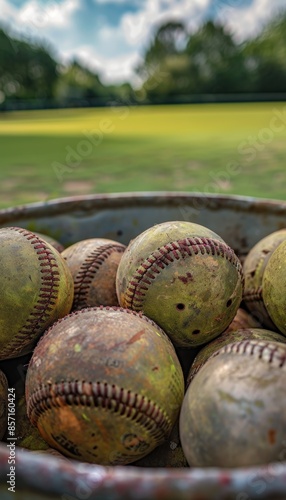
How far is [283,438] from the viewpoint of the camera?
1309 mm

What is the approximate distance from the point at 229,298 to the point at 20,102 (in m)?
50.9

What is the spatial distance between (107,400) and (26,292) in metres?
0.63

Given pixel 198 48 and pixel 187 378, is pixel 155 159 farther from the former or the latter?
pixel 198 48

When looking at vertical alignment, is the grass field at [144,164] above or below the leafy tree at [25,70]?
below

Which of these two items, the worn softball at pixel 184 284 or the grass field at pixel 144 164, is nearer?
the worn softball at pixel 184 284

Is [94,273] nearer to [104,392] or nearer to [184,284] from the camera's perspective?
[184,284]

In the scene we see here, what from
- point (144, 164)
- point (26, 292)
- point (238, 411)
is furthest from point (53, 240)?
point (144, 164)

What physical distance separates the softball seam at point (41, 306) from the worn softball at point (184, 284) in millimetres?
288

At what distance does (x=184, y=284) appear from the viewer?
196 cm

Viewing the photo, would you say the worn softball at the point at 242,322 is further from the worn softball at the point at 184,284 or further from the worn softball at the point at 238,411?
the worn softball at the point at 238,411

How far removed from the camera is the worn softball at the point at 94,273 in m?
2.34

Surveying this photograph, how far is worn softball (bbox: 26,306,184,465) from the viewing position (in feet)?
5.06

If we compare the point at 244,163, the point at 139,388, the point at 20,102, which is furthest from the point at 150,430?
the point at 20,102

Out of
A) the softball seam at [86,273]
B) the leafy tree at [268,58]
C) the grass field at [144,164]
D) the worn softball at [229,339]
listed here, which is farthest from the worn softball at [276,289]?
the leafy tree at [268,58]
